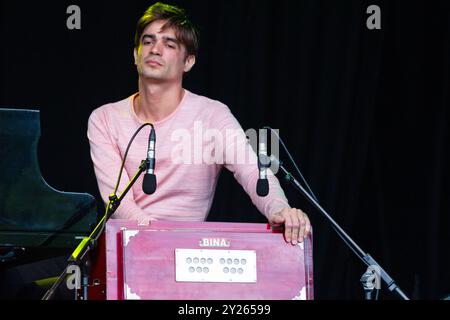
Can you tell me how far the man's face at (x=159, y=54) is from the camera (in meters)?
3.98

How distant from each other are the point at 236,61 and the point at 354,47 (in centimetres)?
78

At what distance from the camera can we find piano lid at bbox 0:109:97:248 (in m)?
A: 4.26

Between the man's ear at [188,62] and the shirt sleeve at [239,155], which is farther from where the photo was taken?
the man's ear at [188,62]

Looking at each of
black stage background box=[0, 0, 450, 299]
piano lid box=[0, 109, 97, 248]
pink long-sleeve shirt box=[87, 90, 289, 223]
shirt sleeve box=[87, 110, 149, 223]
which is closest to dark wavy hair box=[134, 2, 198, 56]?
pink long-sleeve shirt box=[87, 90, 289, 223]

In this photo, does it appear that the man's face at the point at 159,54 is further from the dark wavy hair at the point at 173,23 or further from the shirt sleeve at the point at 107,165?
the shirt sleeve at the point at 107,165

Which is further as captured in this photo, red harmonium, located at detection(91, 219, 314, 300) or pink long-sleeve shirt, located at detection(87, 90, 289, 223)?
pink long-sleeve shirt, located at detection(87, 90, 289, 223)

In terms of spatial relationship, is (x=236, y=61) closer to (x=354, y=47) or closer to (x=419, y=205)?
(x=354, y=47)

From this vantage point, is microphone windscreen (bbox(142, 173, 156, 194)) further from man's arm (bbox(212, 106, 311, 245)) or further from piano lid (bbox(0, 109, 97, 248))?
piano lid (bbox(0, 109, 97, 248))

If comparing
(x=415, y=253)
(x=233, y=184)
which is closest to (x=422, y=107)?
(x=415, y=253)

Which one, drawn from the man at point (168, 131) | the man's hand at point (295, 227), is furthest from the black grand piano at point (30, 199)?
the man's hand at point (295, 227)

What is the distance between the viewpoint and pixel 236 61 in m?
5.25

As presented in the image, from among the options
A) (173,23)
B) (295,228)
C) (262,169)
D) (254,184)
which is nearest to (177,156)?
(254,184)

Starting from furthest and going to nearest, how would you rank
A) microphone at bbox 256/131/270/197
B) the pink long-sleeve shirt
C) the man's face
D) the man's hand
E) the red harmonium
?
1. the man's face
2. the pink long-sleeve shirt
3. microphone at bbox 256/131/270/197
4. the man's hand
5. the red harmonium

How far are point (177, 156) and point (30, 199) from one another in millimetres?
904
